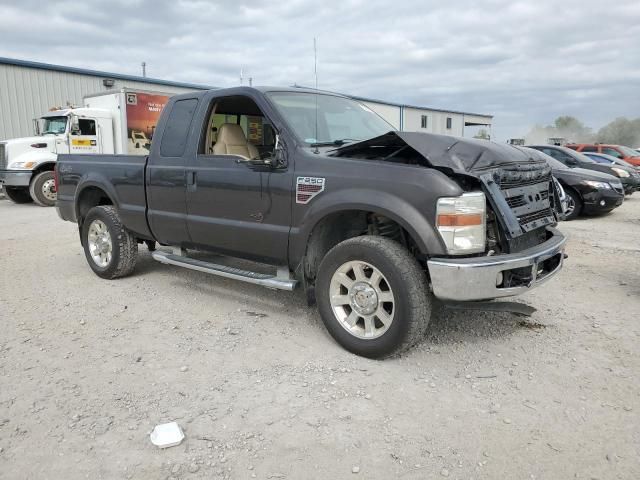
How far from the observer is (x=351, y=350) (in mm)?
3662

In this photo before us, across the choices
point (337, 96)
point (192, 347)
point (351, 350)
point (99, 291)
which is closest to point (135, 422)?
point (192, 347)

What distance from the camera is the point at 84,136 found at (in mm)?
14250

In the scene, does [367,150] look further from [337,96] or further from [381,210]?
[337,96]

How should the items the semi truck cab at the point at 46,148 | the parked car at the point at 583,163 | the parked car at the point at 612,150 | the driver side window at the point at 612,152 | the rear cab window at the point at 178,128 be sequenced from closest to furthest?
the rear cab window at the point at 178,128 < the parked car at the point at 583,163 < the semi truck cab at the point at 46,148 < the parked car at the point at 612,150 < the driver side window at the point at 612,152

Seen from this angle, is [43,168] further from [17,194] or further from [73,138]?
[17,194]

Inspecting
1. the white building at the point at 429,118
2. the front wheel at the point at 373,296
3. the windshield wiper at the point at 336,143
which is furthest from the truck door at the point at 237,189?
the white building at the point at 429,118

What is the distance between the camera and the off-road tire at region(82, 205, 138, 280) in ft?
18.1

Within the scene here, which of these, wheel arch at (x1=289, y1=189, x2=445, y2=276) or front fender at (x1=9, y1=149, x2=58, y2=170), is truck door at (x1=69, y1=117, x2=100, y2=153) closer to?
front fender at (x1=9, y1=149, x2=58, y2=170)

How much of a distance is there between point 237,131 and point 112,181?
5.16ft

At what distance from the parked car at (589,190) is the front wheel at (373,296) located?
7.88 m

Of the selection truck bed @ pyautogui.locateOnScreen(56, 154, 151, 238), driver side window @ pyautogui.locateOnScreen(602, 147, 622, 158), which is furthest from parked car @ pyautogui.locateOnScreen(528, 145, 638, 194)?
truck bed @ pyautogui.locateOnScreen(56, 154, 151, 238)

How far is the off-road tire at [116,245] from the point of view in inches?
217

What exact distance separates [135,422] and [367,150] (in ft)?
7.86

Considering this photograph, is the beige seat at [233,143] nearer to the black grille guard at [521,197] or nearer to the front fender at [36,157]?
the black grille guard at [521,197]
